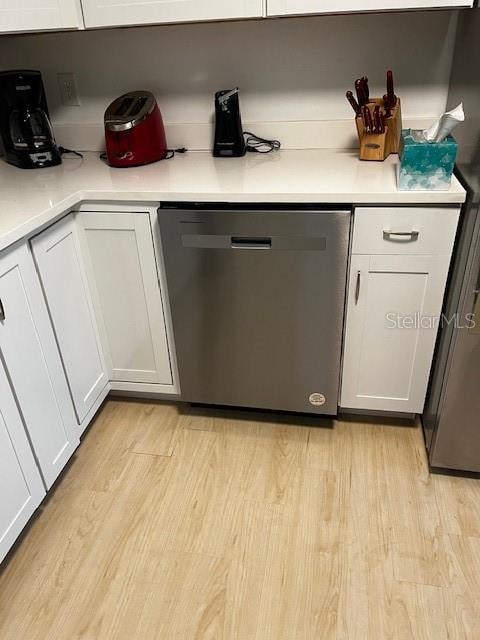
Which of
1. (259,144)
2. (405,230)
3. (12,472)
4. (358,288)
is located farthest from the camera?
(259,144)

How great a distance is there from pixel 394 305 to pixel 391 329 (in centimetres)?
9

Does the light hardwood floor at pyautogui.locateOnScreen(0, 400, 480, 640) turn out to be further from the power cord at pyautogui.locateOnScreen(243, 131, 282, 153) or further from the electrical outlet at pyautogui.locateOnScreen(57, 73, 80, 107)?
the electrical outlet at pyautogui.locateOnScreen(57, 73, 80, 107)

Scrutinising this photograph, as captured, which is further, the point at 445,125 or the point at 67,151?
the point at 67,151

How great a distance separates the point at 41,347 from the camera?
4.83ft

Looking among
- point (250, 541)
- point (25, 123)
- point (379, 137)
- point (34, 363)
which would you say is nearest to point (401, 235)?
point (379, 137)

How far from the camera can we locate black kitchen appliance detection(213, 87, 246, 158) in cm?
182

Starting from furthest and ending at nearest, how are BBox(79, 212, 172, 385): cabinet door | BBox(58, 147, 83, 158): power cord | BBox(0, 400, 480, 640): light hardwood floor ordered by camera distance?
BBox(58, 147, 83, 158): power cord, BBox(79, 212, 172, 385): cabinet door, BBox(0, 400, 480, 640): light hardwood floor

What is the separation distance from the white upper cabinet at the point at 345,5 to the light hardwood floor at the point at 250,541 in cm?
137

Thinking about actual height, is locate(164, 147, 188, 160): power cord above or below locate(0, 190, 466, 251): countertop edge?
above

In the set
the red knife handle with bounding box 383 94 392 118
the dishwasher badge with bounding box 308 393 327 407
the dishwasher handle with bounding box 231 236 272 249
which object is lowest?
the dishwasher badge with bounding box 308 393 327 407

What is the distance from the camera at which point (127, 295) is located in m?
1.77

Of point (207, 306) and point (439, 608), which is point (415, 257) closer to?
point (207, 306)

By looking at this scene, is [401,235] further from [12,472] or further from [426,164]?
[12,472]

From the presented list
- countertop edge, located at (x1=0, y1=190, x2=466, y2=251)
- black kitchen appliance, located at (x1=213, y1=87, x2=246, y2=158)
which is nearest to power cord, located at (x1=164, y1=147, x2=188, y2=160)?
black kitchen appliance, located at (x1=213, y1=87, x2=246, y2=158)
